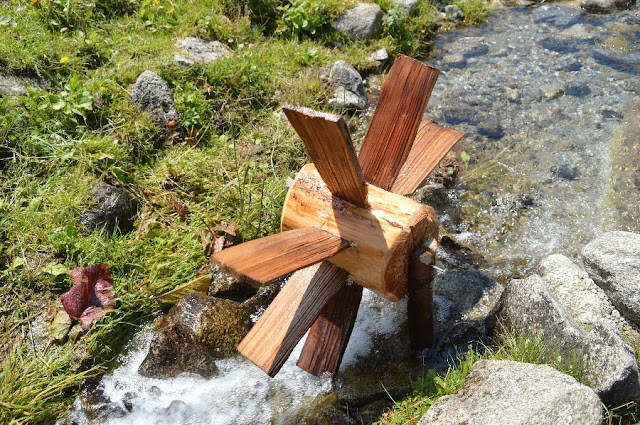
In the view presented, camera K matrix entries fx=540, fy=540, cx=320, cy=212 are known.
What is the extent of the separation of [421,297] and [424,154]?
2.59 feet

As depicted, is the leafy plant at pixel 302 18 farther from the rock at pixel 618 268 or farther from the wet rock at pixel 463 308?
the rock at pixel 618 268

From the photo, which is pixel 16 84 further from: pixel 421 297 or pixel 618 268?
pixel 618 268

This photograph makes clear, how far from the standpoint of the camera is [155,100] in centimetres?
468

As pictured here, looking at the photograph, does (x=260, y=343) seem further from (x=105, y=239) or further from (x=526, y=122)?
(x=526, y=122)

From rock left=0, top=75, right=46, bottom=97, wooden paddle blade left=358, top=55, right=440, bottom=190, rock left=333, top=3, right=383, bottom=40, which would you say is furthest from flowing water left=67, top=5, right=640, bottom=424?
rock left=0, top=75, right=46, bottom=97

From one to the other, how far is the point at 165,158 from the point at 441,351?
8.74 feet

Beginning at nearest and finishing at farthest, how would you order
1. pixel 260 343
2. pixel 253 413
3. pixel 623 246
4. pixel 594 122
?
1. pixel 260 343
2. pixel 253 413
3. pixel 623 246
4. pixel 594 122

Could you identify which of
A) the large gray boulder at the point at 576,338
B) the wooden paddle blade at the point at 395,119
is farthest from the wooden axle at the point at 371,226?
the large gray boulder at the point at 576,338

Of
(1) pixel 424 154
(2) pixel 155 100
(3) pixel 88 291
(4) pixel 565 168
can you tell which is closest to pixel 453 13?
(4) pixel 565 168

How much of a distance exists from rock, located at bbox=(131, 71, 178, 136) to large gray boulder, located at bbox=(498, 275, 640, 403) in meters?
3.11

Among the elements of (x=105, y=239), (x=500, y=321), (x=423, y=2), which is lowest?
(x=500, y=321)

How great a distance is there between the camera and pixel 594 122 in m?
5.37

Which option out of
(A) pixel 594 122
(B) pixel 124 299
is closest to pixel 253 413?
(B) pixel 124 299

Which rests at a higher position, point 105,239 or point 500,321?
point 105,239
